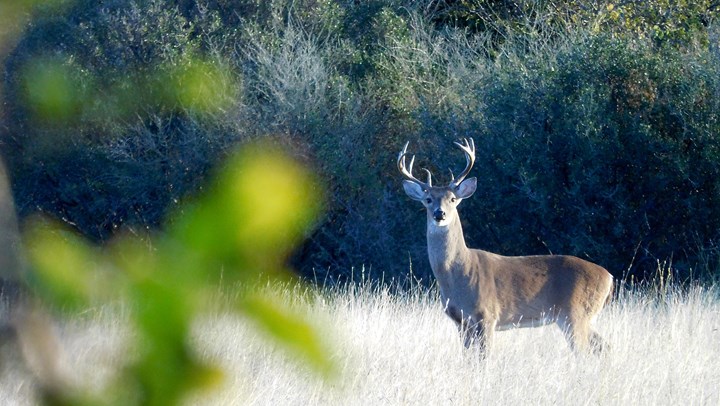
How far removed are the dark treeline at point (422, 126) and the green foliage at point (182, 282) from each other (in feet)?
34.5

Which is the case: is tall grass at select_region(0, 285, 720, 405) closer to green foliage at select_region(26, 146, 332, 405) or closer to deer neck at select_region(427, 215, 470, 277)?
deer neck at select_region(427, 215, 470, 277)

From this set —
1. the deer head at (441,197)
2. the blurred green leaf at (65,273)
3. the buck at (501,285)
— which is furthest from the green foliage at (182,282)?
the deer head at (441,197)

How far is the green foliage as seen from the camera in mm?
854

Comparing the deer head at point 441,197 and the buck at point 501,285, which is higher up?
the deer head at point 441,197

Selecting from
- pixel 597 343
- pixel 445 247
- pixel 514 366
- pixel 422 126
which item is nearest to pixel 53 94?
pixel 514 366

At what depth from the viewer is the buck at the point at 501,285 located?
7.68 m

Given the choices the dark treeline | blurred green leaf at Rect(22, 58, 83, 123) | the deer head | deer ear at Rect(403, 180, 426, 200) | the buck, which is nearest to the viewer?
blurred green leaf at Rect(22, 58, 83, 123)

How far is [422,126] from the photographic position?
1417 centimetres

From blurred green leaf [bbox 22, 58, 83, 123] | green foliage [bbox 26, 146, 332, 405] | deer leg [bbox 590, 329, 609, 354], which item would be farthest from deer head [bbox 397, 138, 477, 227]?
green foliage [bbox 26, 146, 332, 405]

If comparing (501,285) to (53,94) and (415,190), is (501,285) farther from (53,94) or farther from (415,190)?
(53,94)

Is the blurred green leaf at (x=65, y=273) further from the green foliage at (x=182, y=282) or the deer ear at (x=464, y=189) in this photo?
the deer ear at (x=464, y=189)

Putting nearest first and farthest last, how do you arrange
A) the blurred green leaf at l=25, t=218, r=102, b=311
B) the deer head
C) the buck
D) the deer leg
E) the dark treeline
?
the blurred green leaf at l=25, t=218, r=102, b=311
the deer leg
the buck
the deer head
the dark treeline

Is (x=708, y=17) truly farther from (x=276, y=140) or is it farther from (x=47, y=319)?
(x=47, y=319)

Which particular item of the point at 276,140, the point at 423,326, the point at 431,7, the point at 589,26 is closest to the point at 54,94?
the point at 423,326
